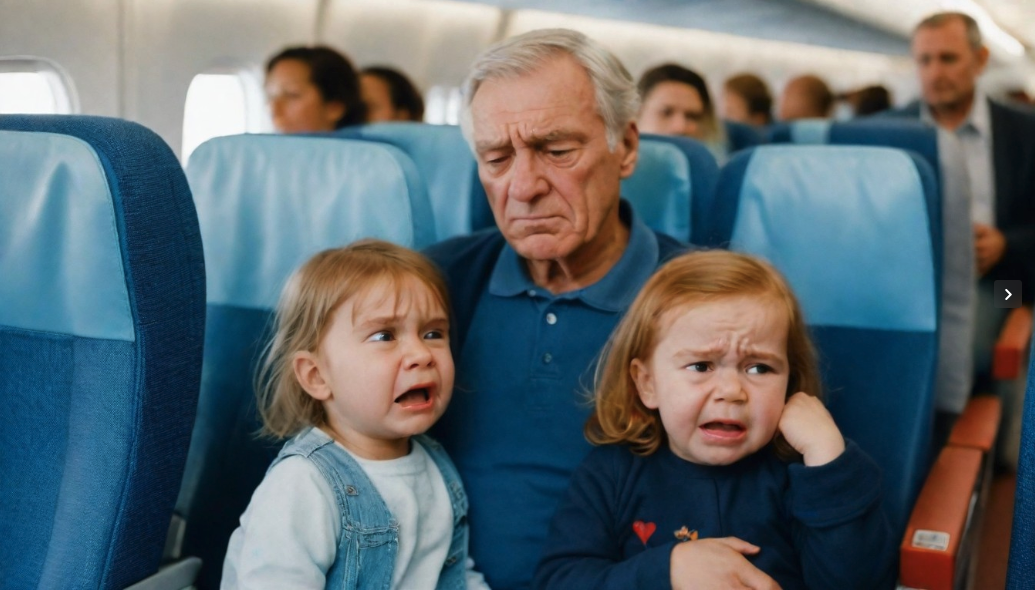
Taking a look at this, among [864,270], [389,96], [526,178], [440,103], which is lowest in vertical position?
[440,103]

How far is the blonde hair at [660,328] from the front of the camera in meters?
1.73

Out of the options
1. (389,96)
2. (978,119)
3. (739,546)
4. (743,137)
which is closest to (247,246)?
(739,546)

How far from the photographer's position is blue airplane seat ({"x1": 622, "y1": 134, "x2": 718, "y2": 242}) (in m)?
2.47

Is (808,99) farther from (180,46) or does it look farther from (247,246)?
(247,246)

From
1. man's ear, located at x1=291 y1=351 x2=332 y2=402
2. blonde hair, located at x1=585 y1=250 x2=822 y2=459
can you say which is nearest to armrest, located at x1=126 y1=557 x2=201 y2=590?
man's ear, located at x1=291 y1=351 x2=332 y2=402

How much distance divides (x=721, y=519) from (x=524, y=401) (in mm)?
471

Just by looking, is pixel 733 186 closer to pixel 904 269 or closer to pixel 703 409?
pixel 904 269

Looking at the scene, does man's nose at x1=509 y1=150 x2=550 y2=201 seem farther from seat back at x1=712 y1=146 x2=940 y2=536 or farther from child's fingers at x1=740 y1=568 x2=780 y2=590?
child's fingers at x1=740 y1=568 x2=780 y2=590

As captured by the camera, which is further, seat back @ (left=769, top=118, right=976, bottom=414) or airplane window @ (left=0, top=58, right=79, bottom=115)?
airplane window @ (left=0, top=58, right=79, bottom=115)

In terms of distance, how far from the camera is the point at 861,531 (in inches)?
63.1

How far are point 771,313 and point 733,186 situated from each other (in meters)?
0.57

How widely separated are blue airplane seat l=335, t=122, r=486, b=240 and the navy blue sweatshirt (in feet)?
3.33

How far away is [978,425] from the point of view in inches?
101

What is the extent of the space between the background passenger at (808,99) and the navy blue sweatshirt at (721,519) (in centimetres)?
708
